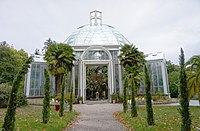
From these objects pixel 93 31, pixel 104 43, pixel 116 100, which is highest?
pixel 93 31

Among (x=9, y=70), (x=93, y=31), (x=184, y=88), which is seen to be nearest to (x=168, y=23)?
(x=184, y=88)

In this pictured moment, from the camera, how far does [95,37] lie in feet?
112

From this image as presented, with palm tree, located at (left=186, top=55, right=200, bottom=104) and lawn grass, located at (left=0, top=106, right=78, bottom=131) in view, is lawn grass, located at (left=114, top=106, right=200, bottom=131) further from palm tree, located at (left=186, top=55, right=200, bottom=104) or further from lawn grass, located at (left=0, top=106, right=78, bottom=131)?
palm tree, located at (left=186, top=55, right=200, bottom=104)

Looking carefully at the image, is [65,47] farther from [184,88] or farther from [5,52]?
[184,88]

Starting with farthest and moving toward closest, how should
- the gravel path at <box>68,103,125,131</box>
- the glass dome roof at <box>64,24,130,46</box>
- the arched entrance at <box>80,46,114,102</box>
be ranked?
the glass dome roof at <box>64,24,130,46</box> < the arched entrance at <box>80,46,114,102</box> < the gravel path at <box>68,103,125,131</box>

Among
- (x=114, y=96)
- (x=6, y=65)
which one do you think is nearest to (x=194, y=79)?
(x=114, y=96)

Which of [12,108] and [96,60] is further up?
[96,60]

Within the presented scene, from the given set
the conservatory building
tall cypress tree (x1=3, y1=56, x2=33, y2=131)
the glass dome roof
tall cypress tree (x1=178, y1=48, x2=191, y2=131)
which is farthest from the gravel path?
the glass dome roof

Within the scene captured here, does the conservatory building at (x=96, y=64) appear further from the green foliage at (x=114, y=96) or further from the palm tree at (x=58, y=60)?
the palm tree at (x=58, y=60)

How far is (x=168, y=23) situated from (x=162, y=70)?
15662 mm

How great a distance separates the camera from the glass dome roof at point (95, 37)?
33.1 m

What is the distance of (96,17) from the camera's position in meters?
40.0

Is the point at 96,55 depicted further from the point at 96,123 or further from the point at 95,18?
the point at 96,123

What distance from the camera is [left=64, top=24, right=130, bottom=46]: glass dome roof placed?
33.1 m
